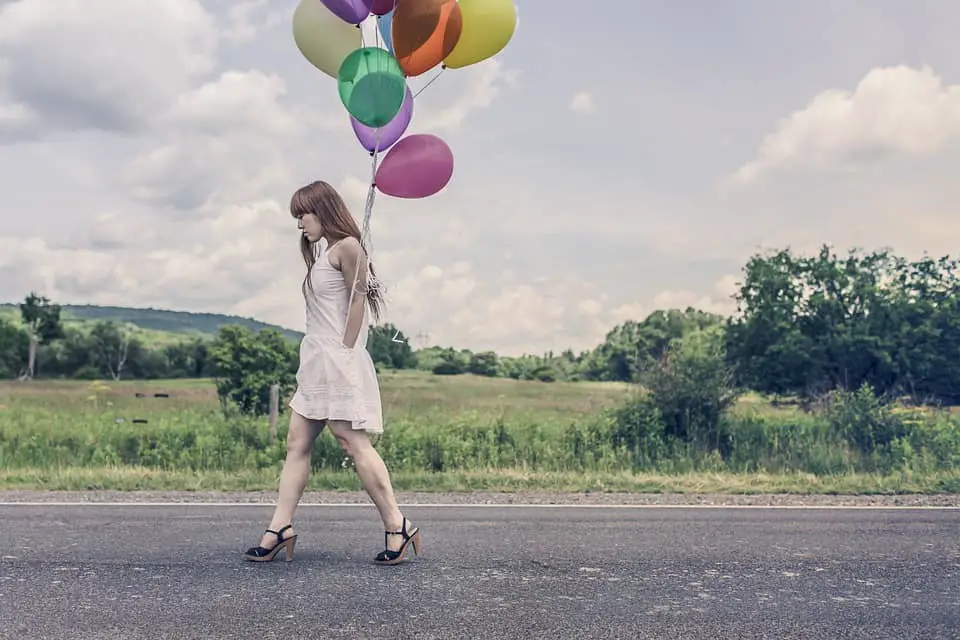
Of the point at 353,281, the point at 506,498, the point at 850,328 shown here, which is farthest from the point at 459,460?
the point at 850,328

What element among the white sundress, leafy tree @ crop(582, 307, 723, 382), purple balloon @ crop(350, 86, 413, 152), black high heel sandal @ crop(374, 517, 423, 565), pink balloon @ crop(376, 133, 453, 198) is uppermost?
leafy tree @ crop(582, 307, 723, 382)

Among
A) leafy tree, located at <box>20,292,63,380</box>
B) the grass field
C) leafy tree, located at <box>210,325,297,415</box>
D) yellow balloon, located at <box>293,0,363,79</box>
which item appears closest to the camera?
yellow balloon, located at <box>293,0,363,79</box>

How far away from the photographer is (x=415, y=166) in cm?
526

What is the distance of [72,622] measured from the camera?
3715 mm

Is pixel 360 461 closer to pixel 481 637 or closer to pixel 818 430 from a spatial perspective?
pixel 481 637

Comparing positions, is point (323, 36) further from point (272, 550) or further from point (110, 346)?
point (110, 346)

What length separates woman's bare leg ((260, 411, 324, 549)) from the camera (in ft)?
16.0

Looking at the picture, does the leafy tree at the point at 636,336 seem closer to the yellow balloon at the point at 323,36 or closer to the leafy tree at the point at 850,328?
the leafy tree at the point at 850,328

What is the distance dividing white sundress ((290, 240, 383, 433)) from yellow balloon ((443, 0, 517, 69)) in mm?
1767

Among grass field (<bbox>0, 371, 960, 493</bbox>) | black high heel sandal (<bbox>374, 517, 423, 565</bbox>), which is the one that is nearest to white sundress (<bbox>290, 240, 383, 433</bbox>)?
black high heel sandal (<bbox>374, 517, 423, 565</bbox>)

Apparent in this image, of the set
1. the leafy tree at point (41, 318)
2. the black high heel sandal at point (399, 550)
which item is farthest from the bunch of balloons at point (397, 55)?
the leafy tree at point (41, 318)

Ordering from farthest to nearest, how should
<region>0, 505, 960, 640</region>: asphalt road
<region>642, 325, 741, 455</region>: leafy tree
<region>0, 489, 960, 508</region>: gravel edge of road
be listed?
1. <region>642, 325, 741, 455</region>: leafy tree
2. <region>0, 489, 960, 508</region>: gravel edge of road
3. <region>0, 505, 960, 640</region>: asphalt road

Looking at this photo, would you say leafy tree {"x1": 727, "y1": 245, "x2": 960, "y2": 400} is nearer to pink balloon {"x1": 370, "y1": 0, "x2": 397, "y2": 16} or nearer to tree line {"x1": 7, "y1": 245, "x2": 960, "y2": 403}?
tree line {"x1": 7, "y1": 245, "x2": 960, "y2": 403}

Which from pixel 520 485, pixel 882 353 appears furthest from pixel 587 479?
pixel 882 353
